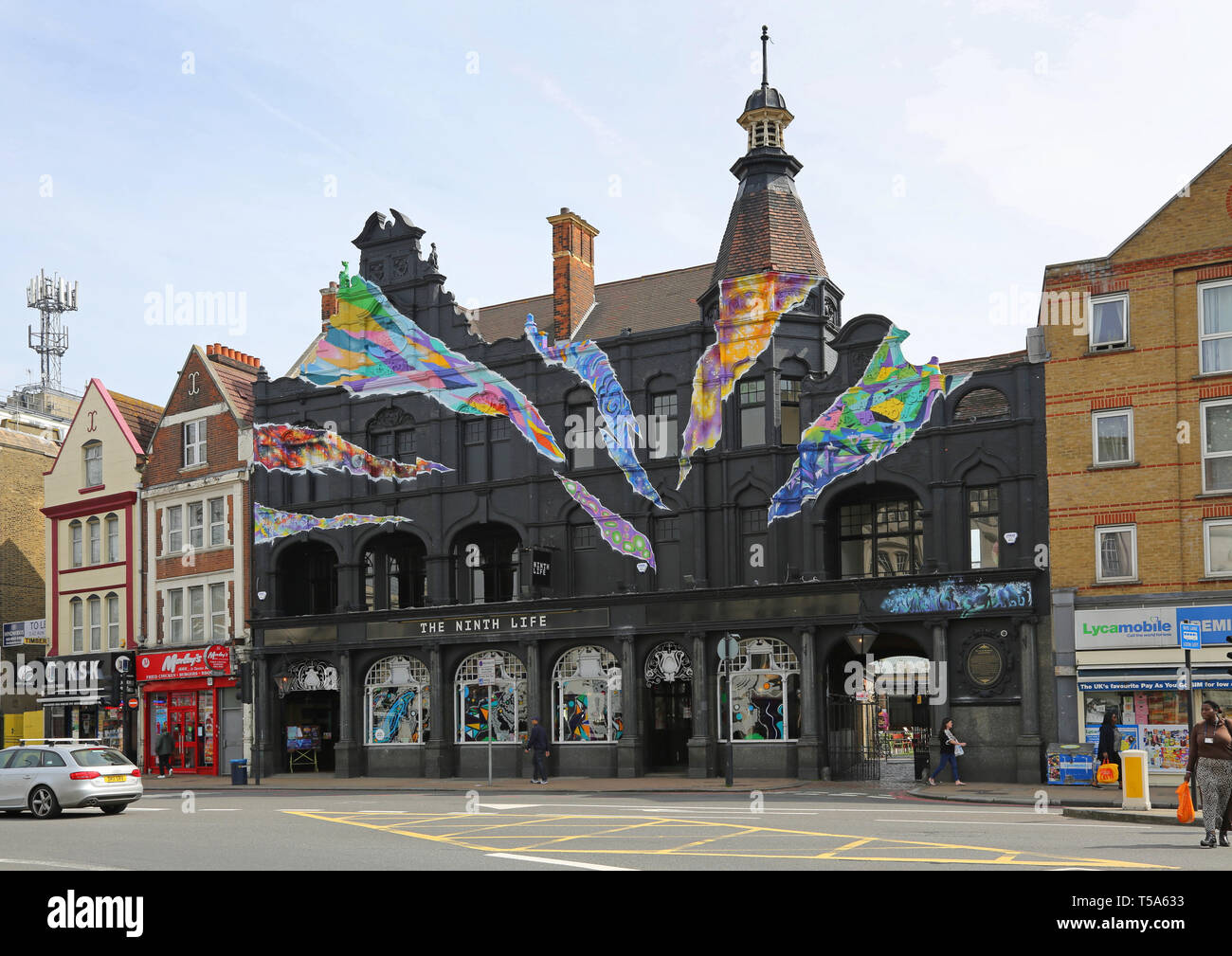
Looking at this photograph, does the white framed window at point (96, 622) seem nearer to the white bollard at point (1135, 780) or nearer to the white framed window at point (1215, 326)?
the white framed window at point (1215, 326)

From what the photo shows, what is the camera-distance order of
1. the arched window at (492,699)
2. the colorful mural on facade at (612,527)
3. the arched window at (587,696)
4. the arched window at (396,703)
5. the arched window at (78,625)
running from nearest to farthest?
the colorful mural on facade at (612,527)
the arched window at (587,696)
the arched window at (492,699)
the arched window at (396,703)
the arched window at (78,625)

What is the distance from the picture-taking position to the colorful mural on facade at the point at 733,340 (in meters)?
35.5

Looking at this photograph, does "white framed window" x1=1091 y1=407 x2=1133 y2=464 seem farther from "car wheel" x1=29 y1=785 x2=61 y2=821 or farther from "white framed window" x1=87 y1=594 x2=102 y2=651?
"white framed window" x1=87 y1=594 x2=102 y2=651

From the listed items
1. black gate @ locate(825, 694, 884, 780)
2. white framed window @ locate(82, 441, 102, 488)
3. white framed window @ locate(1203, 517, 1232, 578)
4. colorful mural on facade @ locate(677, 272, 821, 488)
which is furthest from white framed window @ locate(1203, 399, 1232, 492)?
white framed window @ locate(82, 441, 102, 488)

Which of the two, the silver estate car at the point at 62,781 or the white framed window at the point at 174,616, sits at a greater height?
the white framed window at the point at 174,616

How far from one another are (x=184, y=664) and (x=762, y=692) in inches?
821

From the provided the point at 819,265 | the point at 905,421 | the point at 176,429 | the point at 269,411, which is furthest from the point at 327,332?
the point at 905,421

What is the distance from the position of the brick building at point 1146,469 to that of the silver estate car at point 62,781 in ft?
66.5

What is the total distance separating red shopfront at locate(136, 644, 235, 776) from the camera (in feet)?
145

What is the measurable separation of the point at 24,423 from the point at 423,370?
27.8m

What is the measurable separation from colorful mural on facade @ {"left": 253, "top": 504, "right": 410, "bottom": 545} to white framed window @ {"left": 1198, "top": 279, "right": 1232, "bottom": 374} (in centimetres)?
2321

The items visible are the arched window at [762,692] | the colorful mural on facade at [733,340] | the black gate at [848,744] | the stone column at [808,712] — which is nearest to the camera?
the stone column at [808,712]

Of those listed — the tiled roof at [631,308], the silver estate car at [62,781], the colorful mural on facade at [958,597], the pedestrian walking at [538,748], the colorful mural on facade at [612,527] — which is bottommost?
the pedestrian walking at [538,748]

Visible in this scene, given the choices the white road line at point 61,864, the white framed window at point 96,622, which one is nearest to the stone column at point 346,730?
the white framed window at point 96,622
